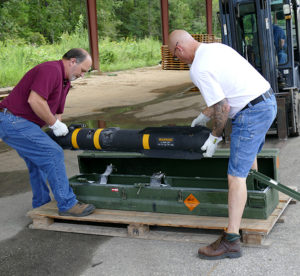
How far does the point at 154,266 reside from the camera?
11.9ft

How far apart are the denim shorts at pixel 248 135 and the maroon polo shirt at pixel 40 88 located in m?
1.73

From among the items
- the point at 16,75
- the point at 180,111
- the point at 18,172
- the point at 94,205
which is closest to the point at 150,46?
the point at 16,75

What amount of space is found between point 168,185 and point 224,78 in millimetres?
1356

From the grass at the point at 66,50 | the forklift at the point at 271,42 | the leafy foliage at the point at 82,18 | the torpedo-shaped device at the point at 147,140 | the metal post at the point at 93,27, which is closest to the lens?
the torpedo-shaped device at the point at 147,140

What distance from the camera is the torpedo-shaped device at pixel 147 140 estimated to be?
4016 millimetres

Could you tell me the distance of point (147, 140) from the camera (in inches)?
166

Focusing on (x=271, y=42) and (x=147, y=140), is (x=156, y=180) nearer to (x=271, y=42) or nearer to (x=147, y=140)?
(x=147, y=140)

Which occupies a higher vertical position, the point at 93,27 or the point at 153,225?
the point at 93,27

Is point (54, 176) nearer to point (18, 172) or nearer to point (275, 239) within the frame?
point (275, 239)

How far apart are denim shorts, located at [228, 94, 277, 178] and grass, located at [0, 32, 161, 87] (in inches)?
536

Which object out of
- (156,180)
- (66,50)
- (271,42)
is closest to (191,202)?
(156,180)

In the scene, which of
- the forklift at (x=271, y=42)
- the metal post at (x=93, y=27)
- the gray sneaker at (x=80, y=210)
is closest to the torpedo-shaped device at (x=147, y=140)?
the gray sneaker at (x=80, y=210)

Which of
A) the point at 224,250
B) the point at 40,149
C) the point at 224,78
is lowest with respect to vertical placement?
the point at 224,250

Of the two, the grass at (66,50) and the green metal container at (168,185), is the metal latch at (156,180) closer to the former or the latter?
Answer: the green metal container at (168,185)
